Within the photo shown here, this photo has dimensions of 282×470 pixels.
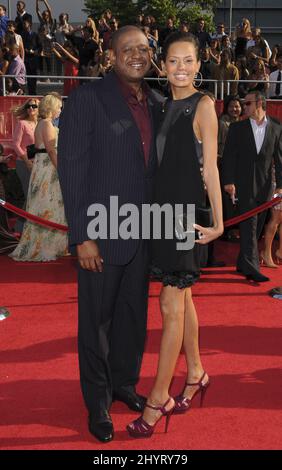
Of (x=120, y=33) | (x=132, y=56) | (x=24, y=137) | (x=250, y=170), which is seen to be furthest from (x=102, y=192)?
(x=24, y=137)

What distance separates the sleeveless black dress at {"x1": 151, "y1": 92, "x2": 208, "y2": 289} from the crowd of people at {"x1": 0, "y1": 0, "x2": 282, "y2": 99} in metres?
8.84

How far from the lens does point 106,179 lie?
339 centimetres

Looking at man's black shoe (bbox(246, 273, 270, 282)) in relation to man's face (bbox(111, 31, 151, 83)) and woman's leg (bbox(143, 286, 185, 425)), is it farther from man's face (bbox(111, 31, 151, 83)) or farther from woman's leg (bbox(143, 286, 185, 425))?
man's face (bbox(111, 31, 151, 83))

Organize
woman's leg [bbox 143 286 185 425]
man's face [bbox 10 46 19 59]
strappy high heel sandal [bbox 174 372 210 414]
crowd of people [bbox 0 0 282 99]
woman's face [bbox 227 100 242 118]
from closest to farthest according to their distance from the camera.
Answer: woman's leg [bbox 143 286 185 425], strappy high heel sandal [bbox 174 372 210 414], woman's face [bbox 227 100 242 118], crowd of people [bbox 0 0 282 99], man's face [bbox 10 46 19 59]

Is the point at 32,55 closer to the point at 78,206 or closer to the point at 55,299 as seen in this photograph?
the point at 55,299

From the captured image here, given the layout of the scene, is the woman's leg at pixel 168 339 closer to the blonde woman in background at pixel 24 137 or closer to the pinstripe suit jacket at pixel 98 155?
the pinstripe suit jacket at pixel 98 155

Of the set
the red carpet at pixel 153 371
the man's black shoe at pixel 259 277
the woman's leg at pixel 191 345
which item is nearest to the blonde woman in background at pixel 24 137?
the red carpet at pixel 153 371

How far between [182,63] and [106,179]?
0.67 meters

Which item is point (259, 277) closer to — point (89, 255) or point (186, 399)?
point (186, 399)

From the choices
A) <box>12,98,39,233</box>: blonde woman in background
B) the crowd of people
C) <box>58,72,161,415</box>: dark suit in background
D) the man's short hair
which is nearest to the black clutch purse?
<box>12,98,39,233</box>: blonde woman in background

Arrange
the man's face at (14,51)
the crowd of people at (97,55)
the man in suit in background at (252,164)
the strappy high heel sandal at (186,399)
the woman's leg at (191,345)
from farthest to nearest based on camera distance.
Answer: the man's face at (14,51) < the crowd of people at (97,55) < the man in suit in background at (252,164) < the strappy high heel sandal at (186,399) < the woman's leg at (191,345)

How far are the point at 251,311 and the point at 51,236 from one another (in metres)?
2.76

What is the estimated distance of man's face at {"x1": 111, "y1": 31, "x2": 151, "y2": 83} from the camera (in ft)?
11.1

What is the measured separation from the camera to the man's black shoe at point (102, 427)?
3.52 m
